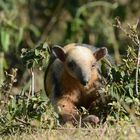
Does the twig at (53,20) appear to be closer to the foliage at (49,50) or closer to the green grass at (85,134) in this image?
the foliage at (49,50)

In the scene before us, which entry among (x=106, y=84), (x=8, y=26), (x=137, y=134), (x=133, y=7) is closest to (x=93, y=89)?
(x=106, y=84)

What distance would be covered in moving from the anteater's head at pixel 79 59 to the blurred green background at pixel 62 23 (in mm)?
4727

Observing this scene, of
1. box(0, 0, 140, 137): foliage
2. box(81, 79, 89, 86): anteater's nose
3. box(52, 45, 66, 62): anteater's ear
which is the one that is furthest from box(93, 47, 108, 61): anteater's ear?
box(81, 79, 89, 86): anteater's nose

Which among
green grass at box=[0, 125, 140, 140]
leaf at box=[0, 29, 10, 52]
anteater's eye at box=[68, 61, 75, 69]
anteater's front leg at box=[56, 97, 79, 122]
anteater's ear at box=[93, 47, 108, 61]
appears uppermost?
leaf at box=[0, 29, 10, 52]

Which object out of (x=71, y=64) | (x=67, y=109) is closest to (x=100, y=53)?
(x=71, y=64)

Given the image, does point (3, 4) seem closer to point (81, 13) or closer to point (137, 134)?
point (81, 13)

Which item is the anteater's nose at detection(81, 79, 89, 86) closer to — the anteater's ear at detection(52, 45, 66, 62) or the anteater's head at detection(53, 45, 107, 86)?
the anteater's head at detection(53, 45, 107, 86)

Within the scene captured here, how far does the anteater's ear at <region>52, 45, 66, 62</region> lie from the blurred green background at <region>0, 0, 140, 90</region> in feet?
15.4

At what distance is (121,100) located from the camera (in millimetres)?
8672

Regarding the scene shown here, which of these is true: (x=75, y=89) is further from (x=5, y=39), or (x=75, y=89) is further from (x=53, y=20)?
(x=53, y=20)

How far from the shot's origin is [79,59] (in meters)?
9.78

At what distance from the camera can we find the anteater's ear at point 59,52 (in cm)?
990

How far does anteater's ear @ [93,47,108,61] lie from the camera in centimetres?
981

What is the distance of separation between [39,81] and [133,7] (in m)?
3.00
